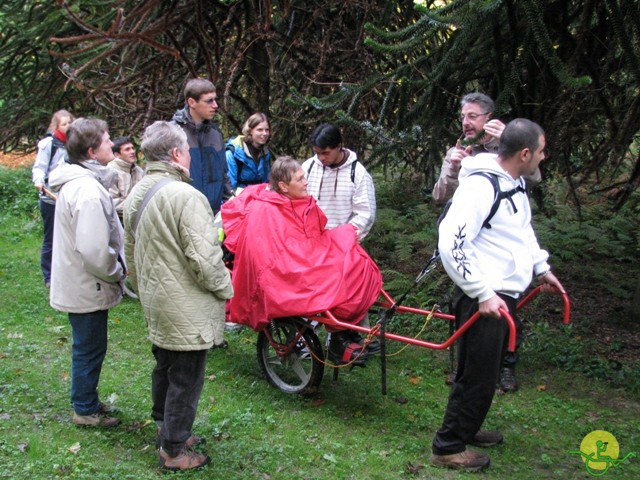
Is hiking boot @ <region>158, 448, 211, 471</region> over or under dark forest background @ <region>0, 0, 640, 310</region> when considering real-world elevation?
under

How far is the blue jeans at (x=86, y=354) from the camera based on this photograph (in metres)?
4.40

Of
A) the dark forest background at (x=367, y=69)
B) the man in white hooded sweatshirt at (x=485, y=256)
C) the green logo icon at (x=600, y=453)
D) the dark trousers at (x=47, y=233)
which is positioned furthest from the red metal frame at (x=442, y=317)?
the dark trousers at (x=47, y=233)

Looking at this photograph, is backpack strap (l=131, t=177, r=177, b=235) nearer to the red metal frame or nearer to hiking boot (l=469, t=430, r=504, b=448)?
the red metal frame

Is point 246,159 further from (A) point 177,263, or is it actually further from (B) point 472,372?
(B) point 472,372

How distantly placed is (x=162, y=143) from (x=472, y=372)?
2.17m

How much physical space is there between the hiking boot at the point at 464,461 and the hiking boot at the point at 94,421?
7.00 ft

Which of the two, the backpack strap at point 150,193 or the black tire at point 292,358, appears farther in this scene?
the black tire at point 292,358

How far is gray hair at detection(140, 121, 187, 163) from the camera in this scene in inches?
153

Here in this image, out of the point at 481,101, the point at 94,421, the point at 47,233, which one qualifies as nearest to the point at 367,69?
the point at 481,101

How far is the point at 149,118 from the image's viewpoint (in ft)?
27.8

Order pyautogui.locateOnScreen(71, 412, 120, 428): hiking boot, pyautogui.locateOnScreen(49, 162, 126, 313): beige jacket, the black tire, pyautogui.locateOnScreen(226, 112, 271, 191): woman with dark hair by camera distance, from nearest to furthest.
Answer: pyautogui.locateOnScreen(49, 162, 126, 313): beige jacket
pyautogui.locateOnScreen(71, 412, 120, 428): hiking boot
the black tire
pyautogui.locateOnScreen(226, 112, 271, 191): woman with dark hair

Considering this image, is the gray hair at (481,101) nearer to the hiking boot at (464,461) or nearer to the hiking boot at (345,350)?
the hiking boot at (345,350)

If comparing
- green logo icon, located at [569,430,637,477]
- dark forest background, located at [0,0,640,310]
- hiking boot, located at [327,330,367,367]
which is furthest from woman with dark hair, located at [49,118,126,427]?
green logo icon, located at [569,430,637,477]

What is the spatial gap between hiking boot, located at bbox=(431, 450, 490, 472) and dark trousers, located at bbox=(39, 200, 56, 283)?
17.7 ft
